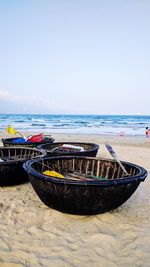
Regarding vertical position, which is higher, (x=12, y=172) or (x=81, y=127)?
(x=12, y=172)

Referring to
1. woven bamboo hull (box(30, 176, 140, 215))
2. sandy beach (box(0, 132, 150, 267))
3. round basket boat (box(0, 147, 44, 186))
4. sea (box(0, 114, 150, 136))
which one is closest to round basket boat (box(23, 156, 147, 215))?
woven bamboo hull (box(30, 176, 140, 215))

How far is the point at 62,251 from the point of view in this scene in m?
2.90

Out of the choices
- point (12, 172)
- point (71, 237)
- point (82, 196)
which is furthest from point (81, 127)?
point (71, 237)

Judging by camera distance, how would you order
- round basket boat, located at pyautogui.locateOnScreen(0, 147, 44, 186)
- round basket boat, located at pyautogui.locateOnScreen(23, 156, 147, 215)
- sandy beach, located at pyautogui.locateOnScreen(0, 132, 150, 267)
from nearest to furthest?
sandy beach, located at pyautogui.locateOnScreen(0, 132, 150, 267)
round basket boat, located at pyautogui.locateOnScreen(23, 156, 147, 215)
round basket boat, located at pyautogui.locateOnScreen(0, 147, 44, 186)

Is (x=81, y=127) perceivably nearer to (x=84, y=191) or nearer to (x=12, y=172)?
(x=12, y=172)

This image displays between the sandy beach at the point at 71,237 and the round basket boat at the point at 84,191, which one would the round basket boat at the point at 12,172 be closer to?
the sandy beach at the point at 71,237

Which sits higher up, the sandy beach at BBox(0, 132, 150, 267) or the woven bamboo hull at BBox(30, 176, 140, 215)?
the woven bamboo hull at BBox(30, 176, 140, 215)

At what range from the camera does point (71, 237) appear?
320 cm

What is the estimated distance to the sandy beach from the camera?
2736mm

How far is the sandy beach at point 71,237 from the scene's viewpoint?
8.98 feet

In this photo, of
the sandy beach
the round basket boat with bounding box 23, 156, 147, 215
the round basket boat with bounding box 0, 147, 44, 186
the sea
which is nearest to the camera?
the sandy beach

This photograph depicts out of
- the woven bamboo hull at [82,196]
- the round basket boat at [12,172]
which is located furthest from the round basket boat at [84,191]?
the round basket boat at [12,172]

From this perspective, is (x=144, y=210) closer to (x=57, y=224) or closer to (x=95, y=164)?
(x=95, y=164)

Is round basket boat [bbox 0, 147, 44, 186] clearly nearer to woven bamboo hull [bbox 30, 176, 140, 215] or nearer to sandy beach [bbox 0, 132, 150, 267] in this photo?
sandy beach [bbox 0, 132, 150, 267]
